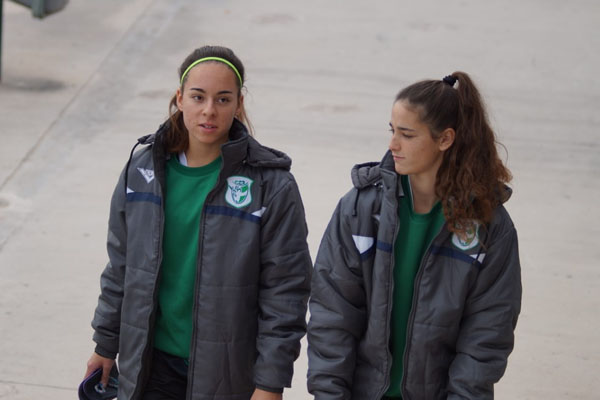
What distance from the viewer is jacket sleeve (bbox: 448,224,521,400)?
10.4ft

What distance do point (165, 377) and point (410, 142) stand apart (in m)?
1.14

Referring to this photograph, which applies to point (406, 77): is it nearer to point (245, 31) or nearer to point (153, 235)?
point (245, 31)

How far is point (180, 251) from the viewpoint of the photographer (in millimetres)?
3449

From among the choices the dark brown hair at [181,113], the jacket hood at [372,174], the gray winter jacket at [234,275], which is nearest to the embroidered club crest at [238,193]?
the gray winter jacket at [234,275]

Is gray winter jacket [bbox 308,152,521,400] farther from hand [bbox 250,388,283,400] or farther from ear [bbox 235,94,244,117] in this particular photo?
ear [bbox 235,94,244,117]

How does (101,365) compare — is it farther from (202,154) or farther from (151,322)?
(202,154)

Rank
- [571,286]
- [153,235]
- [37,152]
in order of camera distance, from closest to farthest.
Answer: [153,235], [571,286], [37,152]

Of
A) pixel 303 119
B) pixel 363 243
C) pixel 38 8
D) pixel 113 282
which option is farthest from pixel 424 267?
pixel 38 8

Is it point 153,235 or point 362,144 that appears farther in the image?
point 362,144

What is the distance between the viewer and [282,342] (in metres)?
3.38

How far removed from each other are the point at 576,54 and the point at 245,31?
3.29 m

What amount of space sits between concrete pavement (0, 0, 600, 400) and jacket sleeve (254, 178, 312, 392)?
1.75 meters

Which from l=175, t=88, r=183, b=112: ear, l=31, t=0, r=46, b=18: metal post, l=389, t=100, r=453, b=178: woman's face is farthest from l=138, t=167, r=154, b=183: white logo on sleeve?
l=31, t=0, r=46, b=18: metal post

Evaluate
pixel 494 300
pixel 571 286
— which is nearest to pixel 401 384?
pixel 494 300
